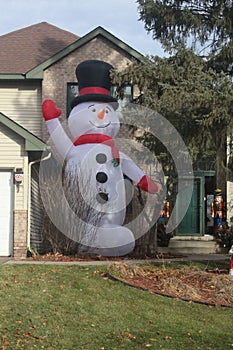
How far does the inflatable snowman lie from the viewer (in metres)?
15.6

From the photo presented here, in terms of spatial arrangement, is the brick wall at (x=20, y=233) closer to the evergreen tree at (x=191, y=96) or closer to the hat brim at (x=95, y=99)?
the hat brim at (x=95, y=99)

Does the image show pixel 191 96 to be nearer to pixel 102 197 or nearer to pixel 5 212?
pixel 102 197

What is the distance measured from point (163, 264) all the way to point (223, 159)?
2802 mm

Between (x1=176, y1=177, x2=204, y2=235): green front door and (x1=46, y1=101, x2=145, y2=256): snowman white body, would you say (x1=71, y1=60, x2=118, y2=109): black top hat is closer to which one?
(x1=46, y1=101, x2=145, y2=256): snowman white body

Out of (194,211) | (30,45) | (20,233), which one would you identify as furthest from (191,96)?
(30,45)

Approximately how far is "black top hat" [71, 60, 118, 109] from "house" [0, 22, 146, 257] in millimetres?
807

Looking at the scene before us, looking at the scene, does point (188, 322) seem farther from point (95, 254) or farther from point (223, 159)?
point (95, 254)

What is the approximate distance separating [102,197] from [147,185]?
1.40 meters

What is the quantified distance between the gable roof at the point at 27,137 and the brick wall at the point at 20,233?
5.48 feet

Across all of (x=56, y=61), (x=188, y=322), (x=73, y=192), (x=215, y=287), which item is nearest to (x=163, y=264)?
(x=215, y=287)

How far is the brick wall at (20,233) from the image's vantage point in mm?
14609

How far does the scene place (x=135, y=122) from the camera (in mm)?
14477

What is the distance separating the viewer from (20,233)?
48.0 feet

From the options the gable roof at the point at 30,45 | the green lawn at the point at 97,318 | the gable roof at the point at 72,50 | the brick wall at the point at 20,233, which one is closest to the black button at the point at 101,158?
the brick wall at the point at 20,233
